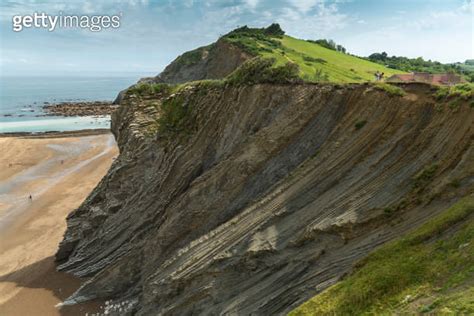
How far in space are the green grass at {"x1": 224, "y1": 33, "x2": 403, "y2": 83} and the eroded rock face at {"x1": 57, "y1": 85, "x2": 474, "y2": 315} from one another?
12.2 m

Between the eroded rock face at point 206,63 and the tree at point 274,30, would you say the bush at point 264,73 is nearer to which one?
the eroded rock face at point 206,63

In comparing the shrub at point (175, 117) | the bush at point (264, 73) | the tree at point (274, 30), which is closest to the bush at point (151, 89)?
the shrub at point (175, 117)

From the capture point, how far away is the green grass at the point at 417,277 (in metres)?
10.8

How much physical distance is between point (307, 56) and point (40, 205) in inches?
1294

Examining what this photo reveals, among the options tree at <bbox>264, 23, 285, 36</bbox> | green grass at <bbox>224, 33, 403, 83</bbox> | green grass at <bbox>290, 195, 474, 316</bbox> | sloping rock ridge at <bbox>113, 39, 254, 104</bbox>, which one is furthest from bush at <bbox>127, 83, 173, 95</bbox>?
tree at <bbox>264, 23, 285, 36</bbox>

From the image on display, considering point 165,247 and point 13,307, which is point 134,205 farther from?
point 13,307

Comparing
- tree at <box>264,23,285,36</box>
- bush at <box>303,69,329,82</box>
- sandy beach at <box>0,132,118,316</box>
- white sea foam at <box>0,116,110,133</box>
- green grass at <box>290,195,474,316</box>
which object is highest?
tree at <box>264,23,285,36</box>

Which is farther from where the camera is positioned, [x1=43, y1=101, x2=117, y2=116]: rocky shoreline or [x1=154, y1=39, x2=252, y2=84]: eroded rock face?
[x1=43, y1=101, x2=117, y2=116]: rocky shoreline

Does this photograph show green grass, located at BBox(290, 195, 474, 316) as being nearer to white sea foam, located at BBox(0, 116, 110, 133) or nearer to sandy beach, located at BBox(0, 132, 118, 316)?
sandy beach, located at BBox(0, 132, 118, 316)

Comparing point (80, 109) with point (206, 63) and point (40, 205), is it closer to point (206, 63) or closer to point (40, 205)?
point (206, 63)

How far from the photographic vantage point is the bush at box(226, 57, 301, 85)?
78.0 ft

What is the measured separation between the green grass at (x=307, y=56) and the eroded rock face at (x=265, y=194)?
12204 millimetres

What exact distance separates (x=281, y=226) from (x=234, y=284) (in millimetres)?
3299

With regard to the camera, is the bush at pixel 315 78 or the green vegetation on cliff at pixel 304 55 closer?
the bush at pixel 315 78
